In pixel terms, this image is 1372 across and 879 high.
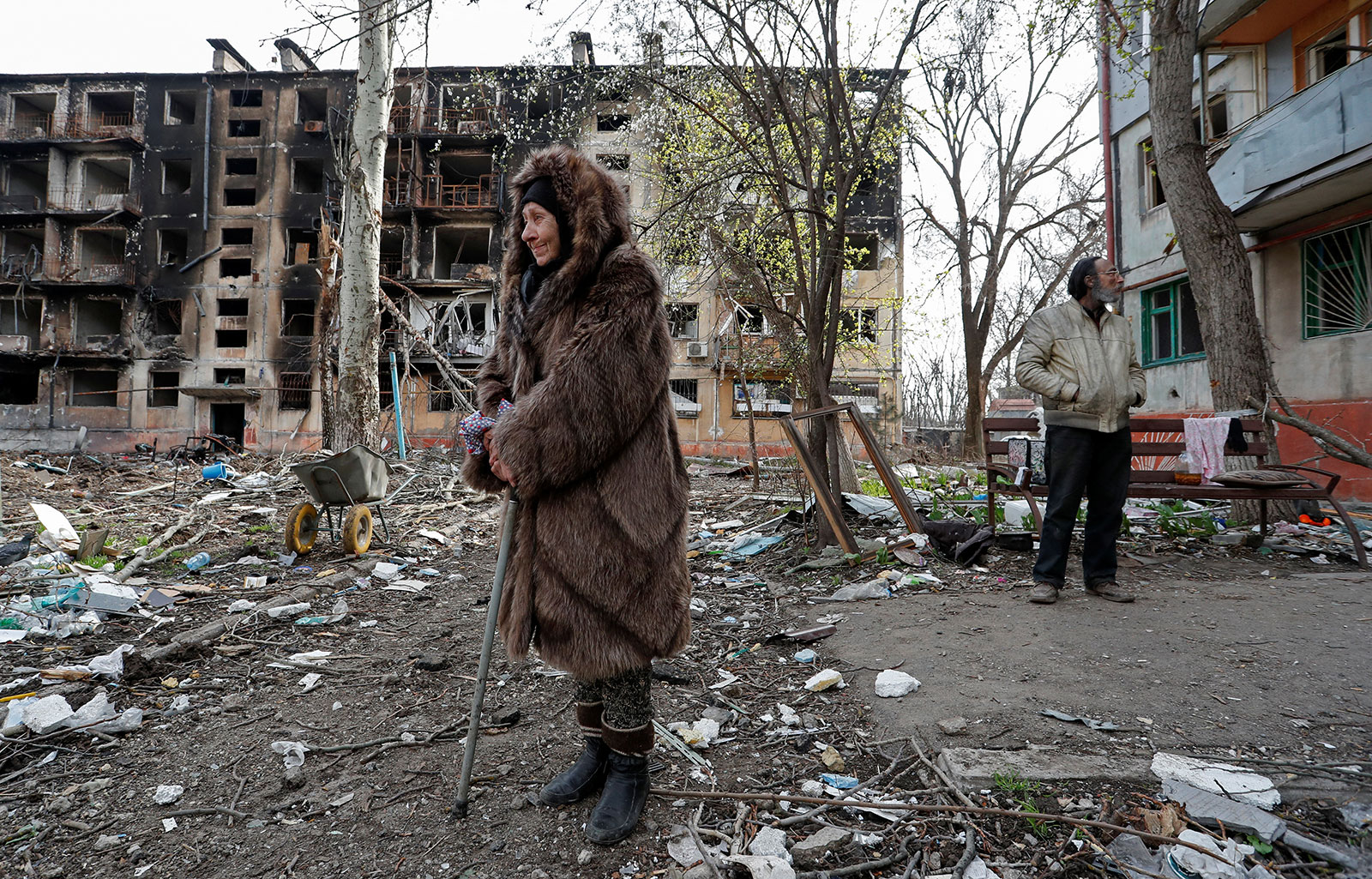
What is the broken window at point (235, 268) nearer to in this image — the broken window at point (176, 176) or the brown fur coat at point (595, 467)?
the broken window at point (176, 176)

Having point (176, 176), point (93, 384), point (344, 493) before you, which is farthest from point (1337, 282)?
point (93, 384)

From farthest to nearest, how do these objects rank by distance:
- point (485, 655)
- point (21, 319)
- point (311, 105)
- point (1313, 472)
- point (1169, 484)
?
point (21, 319), point (311, 105), point (1169, 484), point (1313, 472), point (485, 655)

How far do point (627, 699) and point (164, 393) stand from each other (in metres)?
38.7

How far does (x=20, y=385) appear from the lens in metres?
34.3

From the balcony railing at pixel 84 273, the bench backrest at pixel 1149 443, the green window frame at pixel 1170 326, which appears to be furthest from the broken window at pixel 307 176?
the bench backrest at pixel 1149 443

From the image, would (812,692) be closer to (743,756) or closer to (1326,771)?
(743,756)

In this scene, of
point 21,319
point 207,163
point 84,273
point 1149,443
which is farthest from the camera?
point 21,319

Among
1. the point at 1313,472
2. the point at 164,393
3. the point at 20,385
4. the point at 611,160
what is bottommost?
the point at 1313,472

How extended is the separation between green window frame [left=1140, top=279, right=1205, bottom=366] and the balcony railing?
39.4m

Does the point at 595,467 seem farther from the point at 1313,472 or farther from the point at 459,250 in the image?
the point at 459,250

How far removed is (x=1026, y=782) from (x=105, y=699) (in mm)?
3854

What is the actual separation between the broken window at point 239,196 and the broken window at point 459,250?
9.00 metres

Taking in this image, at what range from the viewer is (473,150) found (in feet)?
105

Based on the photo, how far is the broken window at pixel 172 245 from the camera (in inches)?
1276
